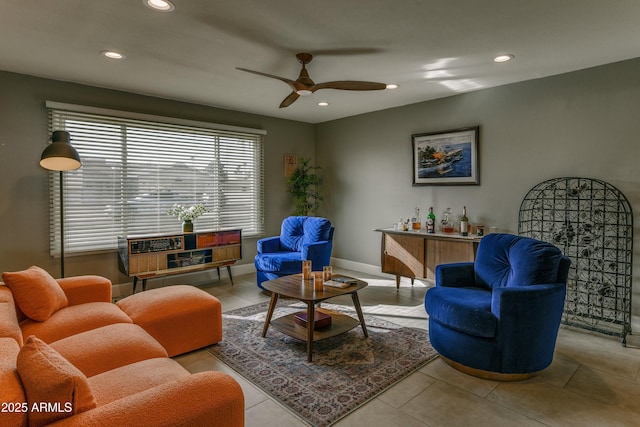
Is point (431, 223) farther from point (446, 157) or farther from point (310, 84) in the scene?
point (310, 84)

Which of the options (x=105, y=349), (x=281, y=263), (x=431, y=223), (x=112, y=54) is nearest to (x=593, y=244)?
(x=431, y=223)

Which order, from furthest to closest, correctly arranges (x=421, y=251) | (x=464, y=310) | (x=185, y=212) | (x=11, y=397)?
(x=185, y=212), (x=421, y=251), (x=464, y=310), (x=11, y=397)

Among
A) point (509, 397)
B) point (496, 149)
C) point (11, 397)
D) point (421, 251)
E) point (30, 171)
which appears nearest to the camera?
point (11, 397)

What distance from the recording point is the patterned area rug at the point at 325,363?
2.30 meters

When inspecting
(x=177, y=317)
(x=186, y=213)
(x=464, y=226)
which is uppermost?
(x=186, y=213)

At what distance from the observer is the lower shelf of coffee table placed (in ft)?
9.62

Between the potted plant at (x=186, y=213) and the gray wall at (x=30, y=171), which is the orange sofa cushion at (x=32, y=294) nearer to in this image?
the gray wall at (x=30, y=171)

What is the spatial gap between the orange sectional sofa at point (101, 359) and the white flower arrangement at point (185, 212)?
1.78 m

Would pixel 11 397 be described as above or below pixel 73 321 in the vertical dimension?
above

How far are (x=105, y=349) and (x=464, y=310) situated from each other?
89.0 inches

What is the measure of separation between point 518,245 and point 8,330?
133 inches

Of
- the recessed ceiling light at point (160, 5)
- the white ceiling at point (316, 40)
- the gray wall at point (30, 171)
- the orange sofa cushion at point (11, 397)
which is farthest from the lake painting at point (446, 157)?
the orange sofa cushion at point (11, 397)

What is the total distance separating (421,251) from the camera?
4473mm

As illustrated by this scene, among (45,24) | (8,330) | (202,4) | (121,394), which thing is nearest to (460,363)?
(121,394)
